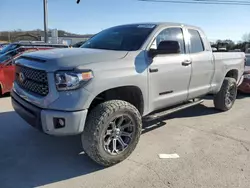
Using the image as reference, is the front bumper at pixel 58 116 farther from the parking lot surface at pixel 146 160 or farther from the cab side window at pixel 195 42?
the cab side window at pixel 195 42

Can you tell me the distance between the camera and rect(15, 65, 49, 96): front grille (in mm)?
3340

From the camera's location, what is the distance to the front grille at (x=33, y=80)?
11.0 feet

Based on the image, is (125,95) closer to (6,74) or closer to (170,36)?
(170,36)

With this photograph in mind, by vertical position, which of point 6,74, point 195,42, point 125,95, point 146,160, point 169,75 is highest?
point 195,42

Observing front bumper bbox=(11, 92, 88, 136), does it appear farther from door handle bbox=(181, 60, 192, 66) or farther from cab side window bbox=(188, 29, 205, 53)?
cab side window bbox=(188, 29, 205, 53)

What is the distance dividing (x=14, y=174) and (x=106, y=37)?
9.13 feet

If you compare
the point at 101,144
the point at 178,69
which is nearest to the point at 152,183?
the point at 101,144

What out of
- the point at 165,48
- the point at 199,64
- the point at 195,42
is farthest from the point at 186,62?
the point at 165,48

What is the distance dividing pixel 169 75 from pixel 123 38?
1024 millimetres

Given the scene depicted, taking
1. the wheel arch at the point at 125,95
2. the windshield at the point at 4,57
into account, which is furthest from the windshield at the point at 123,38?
the windshield at the point at 4,57

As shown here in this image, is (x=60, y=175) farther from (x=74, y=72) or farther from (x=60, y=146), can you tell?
(x=74, y=72)

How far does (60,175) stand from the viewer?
3.42 m

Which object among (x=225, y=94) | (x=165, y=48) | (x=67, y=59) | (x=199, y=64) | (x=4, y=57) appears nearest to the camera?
(x=67, y=59)

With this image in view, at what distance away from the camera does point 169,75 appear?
4.42m
